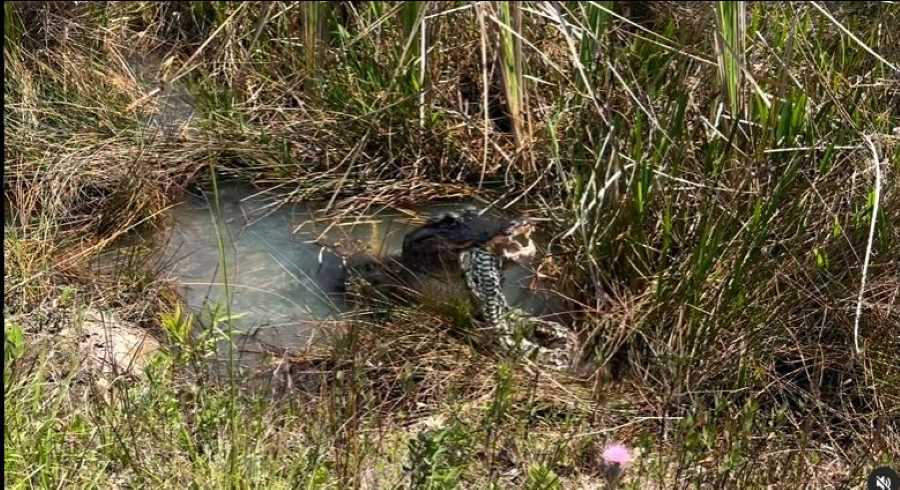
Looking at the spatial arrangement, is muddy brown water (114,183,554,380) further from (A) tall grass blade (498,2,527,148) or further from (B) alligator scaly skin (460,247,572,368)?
(A) tall grass blade (498,2,527,148)

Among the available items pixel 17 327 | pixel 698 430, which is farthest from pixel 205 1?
pixel 698 430

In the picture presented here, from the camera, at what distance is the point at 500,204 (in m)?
4.04

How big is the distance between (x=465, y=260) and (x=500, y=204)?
47cm

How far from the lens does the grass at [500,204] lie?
2537mm

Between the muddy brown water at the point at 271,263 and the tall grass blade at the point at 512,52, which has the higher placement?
the tall grass blade at the point at 512,52

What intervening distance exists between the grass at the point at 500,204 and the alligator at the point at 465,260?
12cm

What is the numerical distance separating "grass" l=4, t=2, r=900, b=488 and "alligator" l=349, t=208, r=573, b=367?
4.7 inches

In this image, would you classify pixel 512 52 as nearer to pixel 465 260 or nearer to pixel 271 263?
pixel 465 260

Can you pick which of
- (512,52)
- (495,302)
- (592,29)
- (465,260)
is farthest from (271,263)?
(512,52)

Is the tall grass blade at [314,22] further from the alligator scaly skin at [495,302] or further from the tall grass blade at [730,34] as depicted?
the alligator scaly skin at [495,302]

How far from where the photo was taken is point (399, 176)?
4.27 m

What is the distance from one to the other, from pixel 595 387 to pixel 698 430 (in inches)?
14.6

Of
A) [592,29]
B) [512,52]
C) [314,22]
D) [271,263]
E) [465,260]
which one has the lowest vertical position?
[271,263]

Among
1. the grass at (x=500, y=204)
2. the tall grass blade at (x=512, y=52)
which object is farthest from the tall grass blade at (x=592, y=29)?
the tall grass blade at (x=512, y=52)
